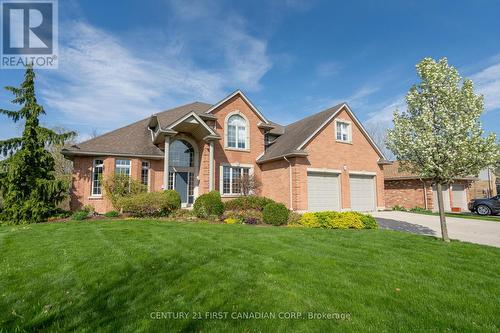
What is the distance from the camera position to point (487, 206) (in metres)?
20.2

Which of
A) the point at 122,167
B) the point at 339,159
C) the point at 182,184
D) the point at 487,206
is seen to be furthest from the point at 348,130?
the point at 122,167

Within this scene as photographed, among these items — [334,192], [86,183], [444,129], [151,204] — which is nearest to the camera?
[444,129]

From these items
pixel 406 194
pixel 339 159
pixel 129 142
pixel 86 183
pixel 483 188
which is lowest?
pixel 406 194

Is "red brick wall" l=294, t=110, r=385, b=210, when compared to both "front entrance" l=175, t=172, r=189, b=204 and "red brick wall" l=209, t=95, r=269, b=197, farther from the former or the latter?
"front entrance" l=175, t=172, r=189, b=204

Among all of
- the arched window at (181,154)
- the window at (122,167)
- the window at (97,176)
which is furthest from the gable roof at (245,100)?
the window at (97,176)

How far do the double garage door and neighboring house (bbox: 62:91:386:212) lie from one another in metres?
0.07

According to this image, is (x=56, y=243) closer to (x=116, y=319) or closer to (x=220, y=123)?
(x=116, y=319)

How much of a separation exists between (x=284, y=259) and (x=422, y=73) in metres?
7.75

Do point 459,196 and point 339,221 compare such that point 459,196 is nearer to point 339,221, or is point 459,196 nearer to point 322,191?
point 322,191

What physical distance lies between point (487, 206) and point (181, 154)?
2332 centimetres

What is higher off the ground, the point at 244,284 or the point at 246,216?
the point at 246,216

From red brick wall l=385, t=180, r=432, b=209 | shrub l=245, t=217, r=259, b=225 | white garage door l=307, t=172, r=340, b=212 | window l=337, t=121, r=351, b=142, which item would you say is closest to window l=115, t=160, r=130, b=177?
shrub l=245, t=217, r=259, b=225

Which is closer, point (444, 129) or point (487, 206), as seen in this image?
point (444, 129)

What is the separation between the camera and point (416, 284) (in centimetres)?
489
